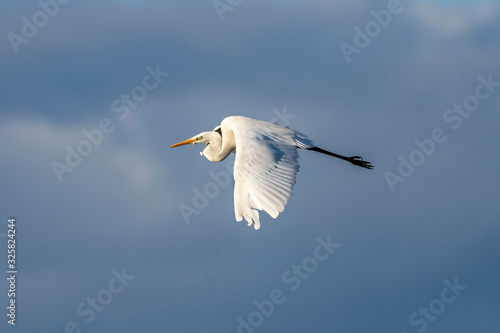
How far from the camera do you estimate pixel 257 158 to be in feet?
43.0

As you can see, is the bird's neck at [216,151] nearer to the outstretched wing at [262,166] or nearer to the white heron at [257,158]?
the white heron at [257,158]

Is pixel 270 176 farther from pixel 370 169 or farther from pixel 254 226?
pixel 370 169

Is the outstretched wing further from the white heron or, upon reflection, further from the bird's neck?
the bird's neck

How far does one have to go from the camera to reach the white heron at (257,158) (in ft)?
38.7

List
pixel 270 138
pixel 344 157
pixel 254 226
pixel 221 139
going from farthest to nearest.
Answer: pixel 344 157 < pixel 221 139 < pixel 270 138 < pixel 254 226

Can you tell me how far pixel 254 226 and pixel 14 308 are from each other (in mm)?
11089

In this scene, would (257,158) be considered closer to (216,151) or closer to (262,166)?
(262,166)

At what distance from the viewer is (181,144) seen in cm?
1748

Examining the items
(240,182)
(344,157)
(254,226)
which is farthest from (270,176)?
(344,157)

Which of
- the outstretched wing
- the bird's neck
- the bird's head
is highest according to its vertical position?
the bird's head

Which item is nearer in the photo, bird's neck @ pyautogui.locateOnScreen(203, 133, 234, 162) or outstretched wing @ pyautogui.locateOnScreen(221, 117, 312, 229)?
outstretched wing @ pyautogui.locateOnScreen(221, 117, 312, 229)

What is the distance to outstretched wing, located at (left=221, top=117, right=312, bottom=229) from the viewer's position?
38.6ft

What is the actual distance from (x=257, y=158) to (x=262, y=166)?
28cm

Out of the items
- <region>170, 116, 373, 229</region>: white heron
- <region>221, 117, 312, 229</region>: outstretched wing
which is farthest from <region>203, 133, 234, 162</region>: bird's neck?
<region>221, 117, 312, 229</region>: outstretched wing
